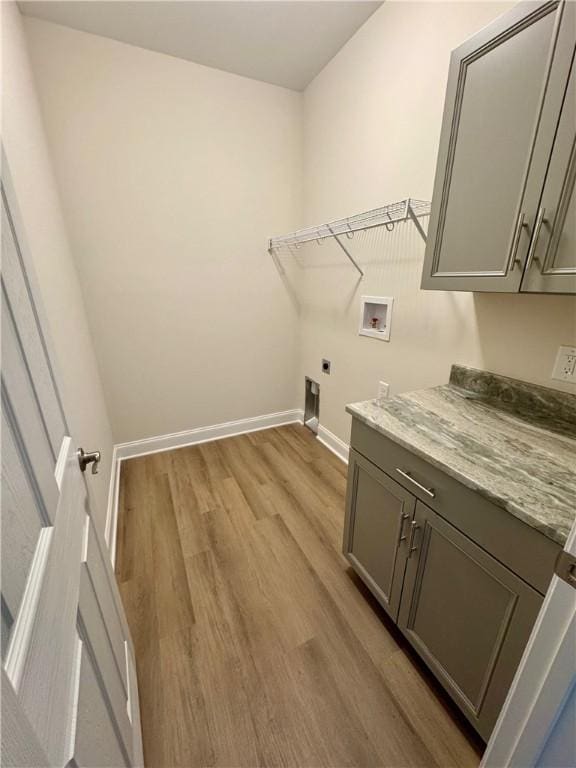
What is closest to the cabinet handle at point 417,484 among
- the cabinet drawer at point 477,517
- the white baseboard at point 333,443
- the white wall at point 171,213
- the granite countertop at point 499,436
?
the cabinet drawer at point 477,517

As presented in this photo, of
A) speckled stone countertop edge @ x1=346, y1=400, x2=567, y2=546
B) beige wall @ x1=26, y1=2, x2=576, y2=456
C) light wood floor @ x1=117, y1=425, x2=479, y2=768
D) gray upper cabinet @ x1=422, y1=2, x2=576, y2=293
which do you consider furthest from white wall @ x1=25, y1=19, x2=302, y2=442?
speckled stone countertop edge @ x1=346, y1=400, x2=567, y2=546

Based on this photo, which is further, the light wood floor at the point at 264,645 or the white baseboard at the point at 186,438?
the white baseboard at the point at 186,438

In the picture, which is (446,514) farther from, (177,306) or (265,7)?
(265,7)

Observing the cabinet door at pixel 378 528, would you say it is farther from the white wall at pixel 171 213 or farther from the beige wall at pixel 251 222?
the white wall at pixel 171 213

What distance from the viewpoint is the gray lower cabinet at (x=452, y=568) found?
0.78 meters

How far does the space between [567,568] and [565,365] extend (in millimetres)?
865

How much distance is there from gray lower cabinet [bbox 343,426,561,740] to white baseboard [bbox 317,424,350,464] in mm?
1133

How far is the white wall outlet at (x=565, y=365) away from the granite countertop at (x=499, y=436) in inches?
2.3

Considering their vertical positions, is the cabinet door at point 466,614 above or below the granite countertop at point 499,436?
below

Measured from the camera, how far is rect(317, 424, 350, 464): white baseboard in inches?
96.4

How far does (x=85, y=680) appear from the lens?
0.57m

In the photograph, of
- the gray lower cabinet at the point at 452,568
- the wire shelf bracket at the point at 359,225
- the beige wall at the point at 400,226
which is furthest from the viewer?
the wire shelf bracket at the point at 359,225

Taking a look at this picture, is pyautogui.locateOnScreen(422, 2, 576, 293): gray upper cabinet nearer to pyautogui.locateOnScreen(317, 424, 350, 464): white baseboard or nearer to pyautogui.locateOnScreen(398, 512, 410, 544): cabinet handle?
pyautogui.locateOnScreen(398, 512, 410, 544): cabinet handle

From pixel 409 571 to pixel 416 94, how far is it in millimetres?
2111
